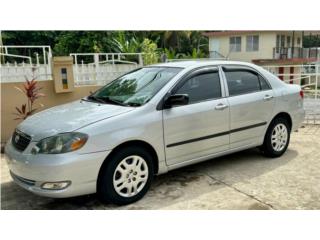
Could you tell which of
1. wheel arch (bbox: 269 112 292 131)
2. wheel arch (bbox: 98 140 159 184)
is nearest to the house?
wheel arch (bbox: 269 112 292 131)

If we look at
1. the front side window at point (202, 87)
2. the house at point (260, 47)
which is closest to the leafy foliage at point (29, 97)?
the front side window at point (202, 87)

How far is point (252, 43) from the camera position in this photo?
1060 inches

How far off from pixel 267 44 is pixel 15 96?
920 inches

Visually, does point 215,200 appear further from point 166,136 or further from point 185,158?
point 166,136

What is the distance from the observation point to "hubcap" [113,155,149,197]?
12.4 feet

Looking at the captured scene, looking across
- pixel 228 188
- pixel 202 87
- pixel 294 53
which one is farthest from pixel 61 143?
pixel 294 53

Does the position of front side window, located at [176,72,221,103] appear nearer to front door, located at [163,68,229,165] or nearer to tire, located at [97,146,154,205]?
→ front door, located at [163,68,229,165]

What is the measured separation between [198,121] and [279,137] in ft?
6.24

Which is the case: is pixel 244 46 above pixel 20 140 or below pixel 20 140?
above

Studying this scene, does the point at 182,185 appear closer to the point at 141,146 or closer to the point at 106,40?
the point at 141,146

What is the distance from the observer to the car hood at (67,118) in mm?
3656

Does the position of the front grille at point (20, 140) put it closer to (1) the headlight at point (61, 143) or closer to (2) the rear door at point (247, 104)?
(1) the headlight at point (61, 143)

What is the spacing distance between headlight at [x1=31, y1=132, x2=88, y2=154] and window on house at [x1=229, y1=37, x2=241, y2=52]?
2586cm

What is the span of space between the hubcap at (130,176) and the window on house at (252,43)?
979 inches
